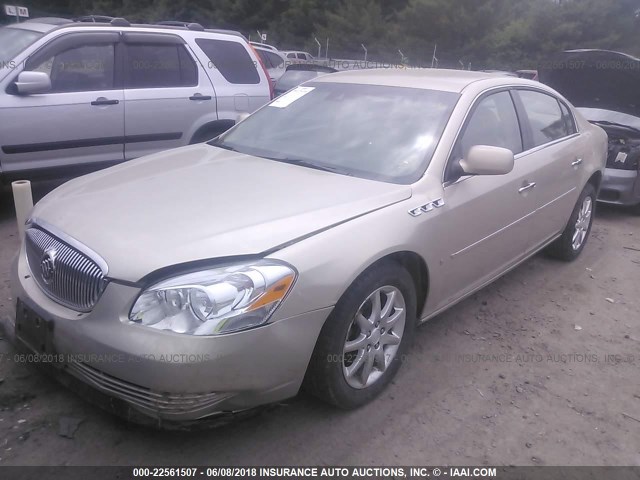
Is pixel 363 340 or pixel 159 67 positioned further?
pixel 159 67

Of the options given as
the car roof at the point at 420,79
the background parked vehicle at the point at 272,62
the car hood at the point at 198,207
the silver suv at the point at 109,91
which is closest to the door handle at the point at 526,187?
the car roof at the point at 420,79

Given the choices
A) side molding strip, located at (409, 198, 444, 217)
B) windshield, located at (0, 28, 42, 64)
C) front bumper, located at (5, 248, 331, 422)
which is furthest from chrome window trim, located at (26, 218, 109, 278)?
windshield, located at (0, 28, 42, 64)

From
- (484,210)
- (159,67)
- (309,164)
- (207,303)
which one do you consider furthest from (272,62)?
(207,303)

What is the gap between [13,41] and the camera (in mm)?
5352

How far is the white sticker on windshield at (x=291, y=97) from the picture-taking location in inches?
155

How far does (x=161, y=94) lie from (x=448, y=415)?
4301mm

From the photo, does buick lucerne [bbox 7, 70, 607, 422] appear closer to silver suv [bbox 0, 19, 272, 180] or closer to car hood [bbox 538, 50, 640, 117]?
silver suv [bbox 0, 19, 272, 180]

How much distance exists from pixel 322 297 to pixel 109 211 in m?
1.07

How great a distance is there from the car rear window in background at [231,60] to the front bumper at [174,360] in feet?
14.5

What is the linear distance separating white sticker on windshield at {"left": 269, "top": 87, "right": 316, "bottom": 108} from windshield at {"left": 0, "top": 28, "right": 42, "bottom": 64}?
2654 mm

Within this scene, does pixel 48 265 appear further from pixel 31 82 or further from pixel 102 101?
pixel 102 101

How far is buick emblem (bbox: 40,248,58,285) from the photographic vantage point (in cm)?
247

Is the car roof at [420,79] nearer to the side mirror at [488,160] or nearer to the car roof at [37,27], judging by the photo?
the side mirror at [488,160]

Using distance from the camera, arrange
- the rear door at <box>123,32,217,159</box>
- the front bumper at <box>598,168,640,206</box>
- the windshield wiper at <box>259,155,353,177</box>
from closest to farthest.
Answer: the windshield wiper at <box>259,155,353,177</box> → the rear door at <box>123,32,217,159</box> → the front bumper at <box>598,168,640,206</box>
